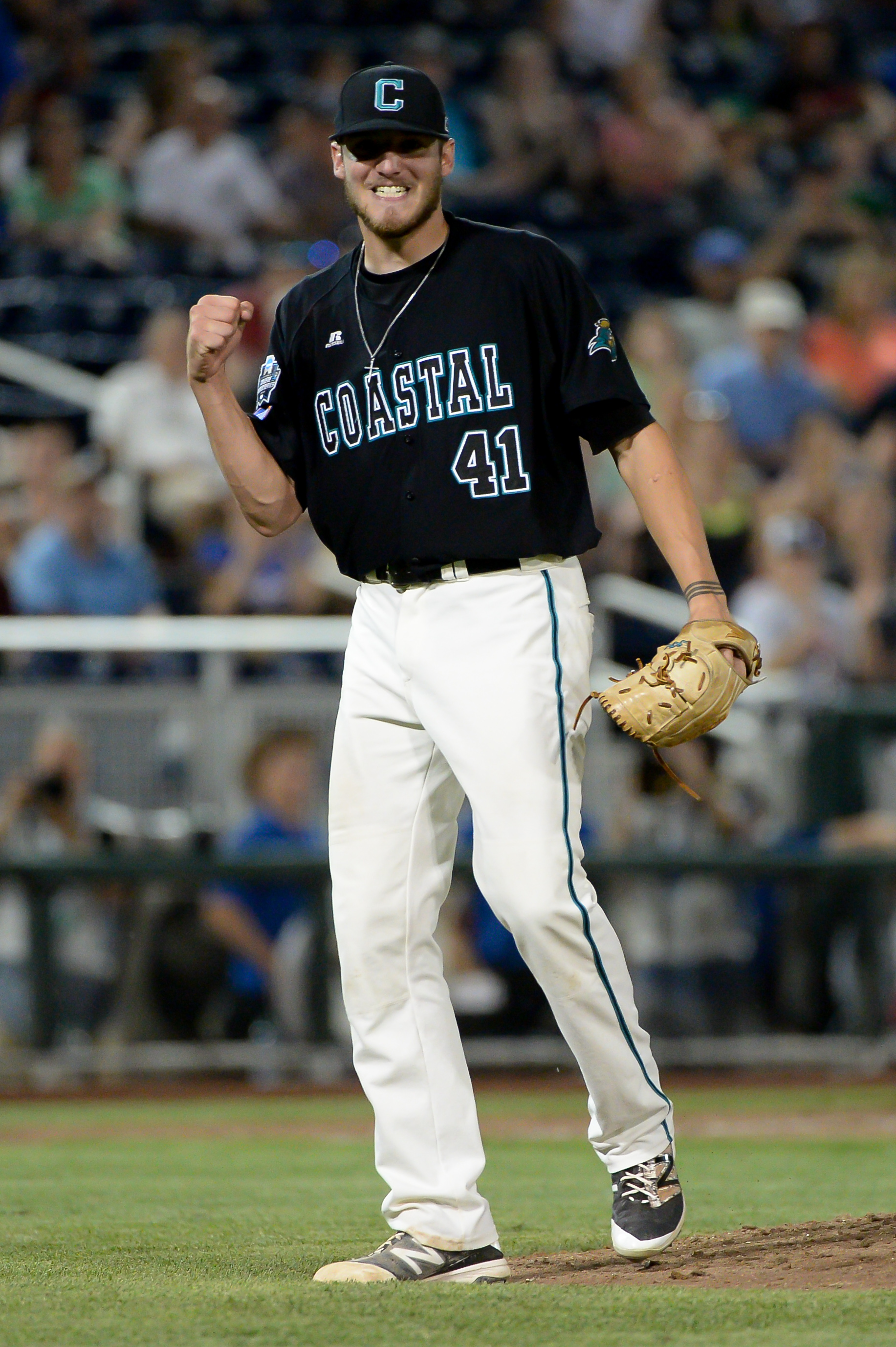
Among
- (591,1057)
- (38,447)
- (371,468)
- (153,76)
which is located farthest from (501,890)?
(153,76)

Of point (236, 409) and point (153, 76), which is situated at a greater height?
point (153, 76)

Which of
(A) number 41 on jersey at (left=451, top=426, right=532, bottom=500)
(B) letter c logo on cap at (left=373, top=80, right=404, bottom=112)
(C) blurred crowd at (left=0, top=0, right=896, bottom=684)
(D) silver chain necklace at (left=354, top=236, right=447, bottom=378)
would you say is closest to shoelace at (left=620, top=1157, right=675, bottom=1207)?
(A) number 41 on jersey at (left=451, top=426, right=532, bottom=500)

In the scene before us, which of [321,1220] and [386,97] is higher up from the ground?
[386,97]

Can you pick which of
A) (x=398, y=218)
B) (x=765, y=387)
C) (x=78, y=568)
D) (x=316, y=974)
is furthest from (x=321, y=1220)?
(x=765, y=387)

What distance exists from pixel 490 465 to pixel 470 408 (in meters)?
0.12

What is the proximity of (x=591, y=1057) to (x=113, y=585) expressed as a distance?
18.2 feet

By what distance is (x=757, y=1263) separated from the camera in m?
3.36

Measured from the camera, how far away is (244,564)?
8578 millimetres

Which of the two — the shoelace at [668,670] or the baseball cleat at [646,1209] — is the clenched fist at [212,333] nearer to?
the shoelace at [668,670]

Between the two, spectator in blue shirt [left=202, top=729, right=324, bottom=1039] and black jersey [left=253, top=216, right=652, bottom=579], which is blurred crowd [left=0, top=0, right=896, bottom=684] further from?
black jersey [left=253, top=216, right=652, bottom=579]

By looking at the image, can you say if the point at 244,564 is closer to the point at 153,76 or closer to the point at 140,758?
the point at 140,758

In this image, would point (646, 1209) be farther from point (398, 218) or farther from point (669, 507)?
point (398, 218)

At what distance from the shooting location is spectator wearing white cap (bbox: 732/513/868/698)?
8.61 metres

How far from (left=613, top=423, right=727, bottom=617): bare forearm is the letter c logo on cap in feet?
2.34
